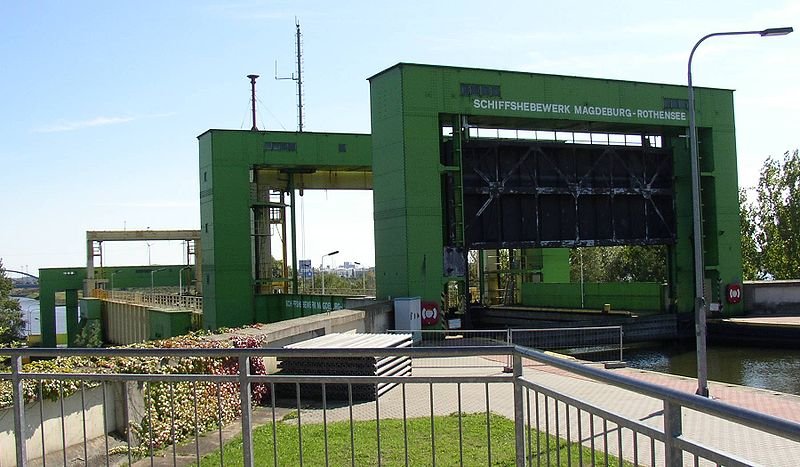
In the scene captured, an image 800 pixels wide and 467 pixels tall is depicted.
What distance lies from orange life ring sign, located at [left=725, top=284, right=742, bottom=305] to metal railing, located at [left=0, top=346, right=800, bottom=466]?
66.9ft

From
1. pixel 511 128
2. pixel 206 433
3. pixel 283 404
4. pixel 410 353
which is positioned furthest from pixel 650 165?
pixel 410 353

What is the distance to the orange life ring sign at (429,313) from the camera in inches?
1025

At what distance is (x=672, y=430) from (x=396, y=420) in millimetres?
8042

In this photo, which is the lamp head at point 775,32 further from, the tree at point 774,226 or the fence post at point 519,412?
the tree at point 774,226

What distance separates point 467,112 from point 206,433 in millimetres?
19253

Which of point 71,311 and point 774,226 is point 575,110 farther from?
point 71,311

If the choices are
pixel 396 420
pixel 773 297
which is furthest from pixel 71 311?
pixel 396 420

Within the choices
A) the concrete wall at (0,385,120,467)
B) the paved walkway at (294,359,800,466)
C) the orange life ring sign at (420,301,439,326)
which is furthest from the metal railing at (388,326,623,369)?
the concrete wall at (0,385,120,467)

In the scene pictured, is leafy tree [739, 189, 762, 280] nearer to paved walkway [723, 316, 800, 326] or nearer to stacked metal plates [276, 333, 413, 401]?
paved walkway [723, 316, 800, 326]

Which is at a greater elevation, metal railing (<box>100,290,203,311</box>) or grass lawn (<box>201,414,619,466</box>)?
grass lawn (<box>201,414,619,466</box>)

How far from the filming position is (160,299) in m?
52.1

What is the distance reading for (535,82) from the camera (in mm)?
28734

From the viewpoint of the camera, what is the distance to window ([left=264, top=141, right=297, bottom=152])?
36844mm

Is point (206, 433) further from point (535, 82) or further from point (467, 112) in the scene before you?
point (535, 82)
